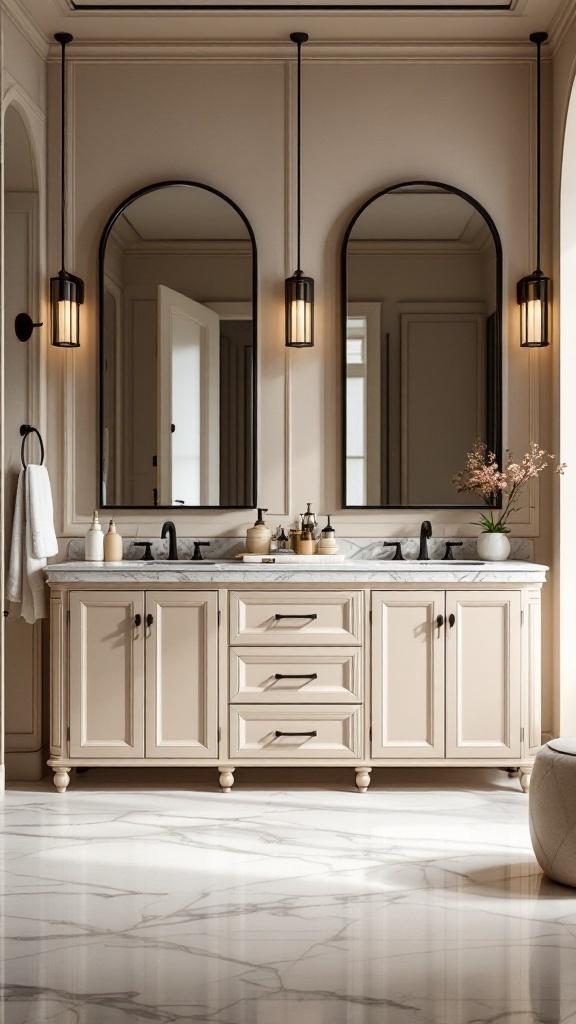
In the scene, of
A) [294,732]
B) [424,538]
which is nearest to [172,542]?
[294,732]

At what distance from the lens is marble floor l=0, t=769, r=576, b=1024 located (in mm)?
1929

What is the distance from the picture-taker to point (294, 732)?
3395mm

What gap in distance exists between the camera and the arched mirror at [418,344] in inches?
150

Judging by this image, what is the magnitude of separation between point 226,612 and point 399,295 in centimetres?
153

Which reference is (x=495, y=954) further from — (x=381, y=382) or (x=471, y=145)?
(x=471, y=145)

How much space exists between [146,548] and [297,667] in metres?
0.86

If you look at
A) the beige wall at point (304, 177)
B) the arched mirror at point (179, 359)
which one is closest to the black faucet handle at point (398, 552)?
the beige wall at point (304, 177)

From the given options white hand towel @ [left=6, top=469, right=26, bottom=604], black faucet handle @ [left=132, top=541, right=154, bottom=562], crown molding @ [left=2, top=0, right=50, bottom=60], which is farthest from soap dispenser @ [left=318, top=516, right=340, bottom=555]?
crown molding @ [left=2, top=0, right=50, bottom=60]

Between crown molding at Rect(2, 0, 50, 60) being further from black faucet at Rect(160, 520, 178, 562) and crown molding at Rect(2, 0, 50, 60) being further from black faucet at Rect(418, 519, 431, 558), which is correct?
black faucet at Rect(418, 519, 431, 558)

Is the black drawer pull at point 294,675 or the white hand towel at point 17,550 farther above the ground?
the white hand towel at point 17,550

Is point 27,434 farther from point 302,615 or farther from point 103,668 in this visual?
point 302,615

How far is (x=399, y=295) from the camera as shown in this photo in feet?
12.5

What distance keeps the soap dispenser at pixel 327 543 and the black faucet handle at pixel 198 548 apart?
1.61 feet

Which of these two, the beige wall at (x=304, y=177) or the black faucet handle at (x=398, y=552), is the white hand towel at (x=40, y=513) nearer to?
the beige wall at (x=304, y=177)
